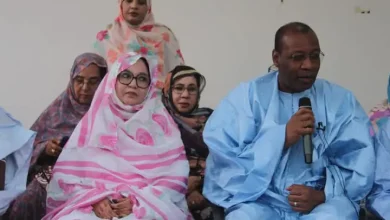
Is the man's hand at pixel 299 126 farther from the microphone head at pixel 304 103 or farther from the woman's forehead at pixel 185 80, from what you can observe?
the woman's forehead at pixel 185 80

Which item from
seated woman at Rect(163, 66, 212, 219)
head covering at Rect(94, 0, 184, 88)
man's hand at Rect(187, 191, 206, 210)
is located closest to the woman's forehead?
seated woman at Rect(163, 66, 212, 219)

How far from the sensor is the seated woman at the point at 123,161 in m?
2.66

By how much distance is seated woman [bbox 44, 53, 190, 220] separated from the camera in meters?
2.66

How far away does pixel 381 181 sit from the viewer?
8.66 ft

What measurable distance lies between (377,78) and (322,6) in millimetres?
769

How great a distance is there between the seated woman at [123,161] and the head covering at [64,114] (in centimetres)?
38

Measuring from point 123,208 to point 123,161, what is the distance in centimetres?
25

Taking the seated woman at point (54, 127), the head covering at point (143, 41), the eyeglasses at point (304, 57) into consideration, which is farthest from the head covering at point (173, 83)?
the eyeglasses at point (304, 57)

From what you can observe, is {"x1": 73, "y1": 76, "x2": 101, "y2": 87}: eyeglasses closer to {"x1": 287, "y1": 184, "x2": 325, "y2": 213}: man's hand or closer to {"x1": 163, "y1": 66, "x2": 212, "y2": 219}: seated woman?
{"x1": 163, "y1": 66, "x2": 212, "y2": 219}: seated woman

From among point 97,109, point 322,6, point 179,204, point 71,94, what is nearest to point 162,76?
point 71,94

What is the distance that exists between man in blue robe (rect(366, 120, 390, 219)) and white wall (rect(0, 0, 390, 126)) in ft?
7.27

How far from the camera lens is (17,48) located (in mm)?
4832

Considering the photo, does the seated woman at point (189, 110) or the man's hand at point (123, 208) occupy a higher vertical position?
the seated woman at point (189, 110)

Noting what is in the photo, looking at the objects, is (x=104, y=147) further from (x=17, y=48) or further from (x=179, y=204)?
(x=17, y=48)
